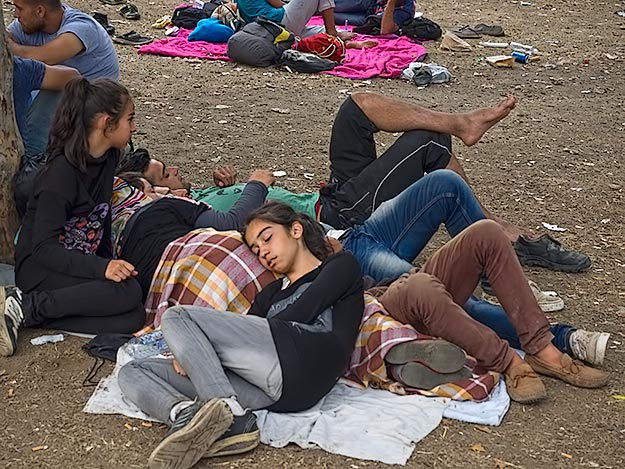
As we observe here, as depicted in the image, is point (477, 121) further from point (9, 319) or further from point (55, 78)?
point (9, 319)

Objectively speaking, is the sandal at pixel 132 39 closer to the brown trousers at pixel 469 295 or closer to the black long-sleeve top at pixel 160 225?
the black long-sleeve top at pixel 160 225

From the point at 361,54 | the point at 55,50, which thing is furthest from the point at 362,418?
the point at 361,54

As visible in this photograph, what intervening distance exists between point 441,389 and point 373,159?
1.76m

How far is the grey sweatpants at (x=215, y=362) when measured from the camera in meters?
3.31

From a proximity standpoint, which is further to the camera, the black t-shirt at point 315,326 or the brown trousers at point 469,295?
the brown trousers at point 469,295

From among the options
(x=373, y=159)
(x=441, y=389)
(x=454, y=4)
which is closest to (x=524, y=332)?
(x=441, y=389)

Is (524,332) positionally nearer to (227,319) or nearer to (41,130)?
(227,319)

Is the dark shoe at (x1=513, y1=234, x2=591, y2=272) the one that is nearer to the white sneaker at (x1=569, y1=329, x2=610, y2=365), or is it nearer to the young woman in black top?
the white sneaker at (x1=569, y1=329, x2=610, y2=365)

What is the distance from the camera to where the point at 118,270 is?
392 cm

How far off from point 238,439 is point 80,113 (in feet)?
5.51

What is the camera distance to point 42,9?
588 centimetres

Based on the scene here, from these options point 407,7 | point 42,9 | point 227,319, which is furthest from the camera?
point 407,7

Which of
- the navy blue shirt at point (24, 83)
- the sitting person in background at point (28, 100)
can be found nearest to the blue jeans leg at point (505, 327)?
the sitting person in background at point (28, 100)

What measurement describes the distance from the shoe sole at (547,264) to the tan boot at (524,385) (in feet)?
4.40
